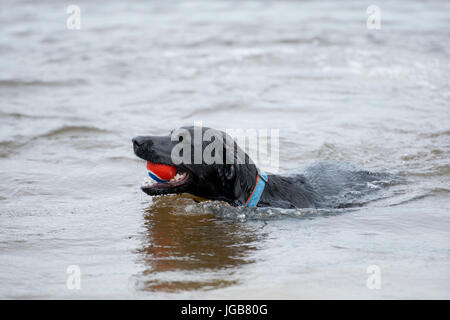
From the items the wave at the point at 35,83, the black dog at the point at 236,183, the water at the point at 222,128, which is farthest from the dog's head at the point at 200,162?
the wave at the point at 35,83

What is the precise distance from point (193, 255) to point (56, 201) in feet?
7.16

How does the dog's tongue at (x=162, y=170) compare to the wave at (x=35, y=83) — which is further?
the wave at (x=35, y=83)

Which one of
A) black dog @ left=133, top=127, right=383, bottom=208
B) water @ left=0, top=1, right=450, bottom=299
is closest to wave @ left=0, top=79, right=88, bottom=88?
water @ left=0, top=1, right=450, bottom=299

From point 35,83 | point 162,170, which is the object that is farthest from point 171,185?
point 35,83

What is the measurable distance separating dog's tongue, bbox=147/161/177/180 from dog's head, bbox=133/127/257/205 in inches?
1.6

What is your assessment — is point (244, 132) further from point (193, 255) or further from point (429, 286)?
point (429, 286)

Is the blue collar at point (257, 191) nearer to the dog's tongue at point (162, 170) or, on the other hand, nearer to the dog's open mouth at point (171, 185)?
the dog's open mouth at point (171, 185)

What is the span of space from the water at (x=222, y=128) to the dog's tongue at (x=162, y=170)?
1.77ft

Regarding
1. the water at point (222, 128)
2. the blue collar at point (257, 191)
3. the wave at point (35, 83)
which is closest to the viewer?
the water at point (222, 128)

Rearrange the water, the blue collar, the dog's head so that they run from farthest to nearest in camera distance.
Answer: the blue collar
the dog's head
the water

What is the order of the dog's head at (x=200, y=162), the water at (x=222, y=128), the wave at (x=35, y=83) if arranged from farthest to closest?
the wave at (x=35, y=83), the dog's head at (x=200, y=162), the water at (x=222, y=128)

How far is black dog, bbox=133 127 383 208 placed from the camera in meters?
5.23

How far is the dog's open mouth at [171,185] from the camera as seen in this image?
5.25 m

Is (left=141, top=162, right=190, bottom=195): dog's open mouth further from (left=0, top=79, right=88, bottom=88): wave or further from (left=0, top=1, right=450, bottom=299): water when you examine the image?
(left=0, top=79, right=88, bottom=88): wave
